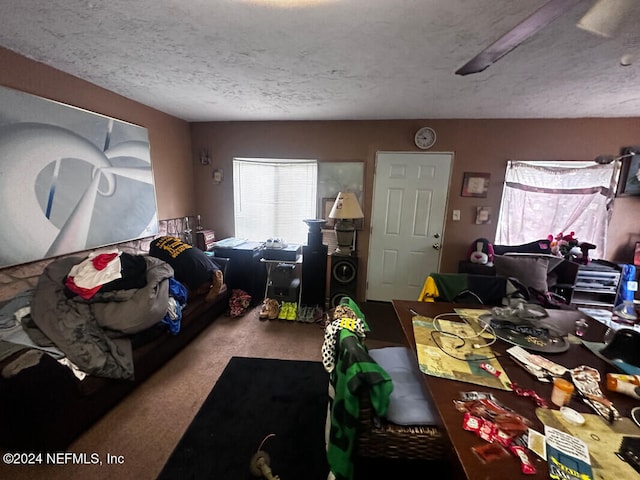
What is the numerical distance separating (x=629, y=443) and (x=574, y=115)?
135 inches

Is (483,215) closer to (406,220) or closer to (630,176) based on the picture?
(406,220)

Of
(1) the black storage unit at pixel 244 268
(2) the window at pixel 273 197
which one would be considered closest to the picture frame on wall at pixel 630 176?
(2) the window at pixel 273 197

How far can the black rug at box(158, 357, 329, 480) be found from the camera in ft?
4.47

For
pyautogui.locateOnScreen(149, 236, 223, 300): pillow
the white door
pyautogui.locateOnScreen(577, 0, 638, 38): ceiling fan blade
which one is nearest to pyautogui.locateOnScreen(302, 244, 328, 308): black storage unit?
the white door

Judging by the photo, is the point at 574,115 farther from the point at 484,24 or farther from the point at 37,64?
the point at 37,64

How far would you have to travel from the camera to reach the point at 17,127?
1730mm

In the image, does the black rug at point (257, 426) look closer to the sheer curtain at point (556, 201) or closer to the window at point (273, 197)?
the window at point (273, 197)

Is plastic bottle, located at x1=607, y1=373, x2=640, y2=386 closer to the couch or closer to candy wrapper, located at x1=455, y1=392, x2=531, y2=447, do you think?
candy wrapper, located at x1=455, y1=392, x2=531, y2=447

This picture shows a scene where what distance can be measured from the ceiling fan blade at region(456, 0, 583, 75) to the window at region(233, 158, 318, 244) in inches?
92.5

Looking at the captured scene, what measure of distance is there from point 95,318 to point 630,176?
209 inches

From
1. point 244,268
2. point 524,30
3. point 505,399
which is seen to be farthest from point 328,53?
point 244,268

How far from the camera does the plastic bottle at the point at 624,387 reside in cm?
92

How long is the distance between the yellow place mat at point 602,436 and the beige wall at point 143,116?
3.43 meters

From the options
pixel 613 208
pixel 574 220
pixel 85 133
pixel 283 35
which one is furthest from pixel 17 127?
pixel 613 208
